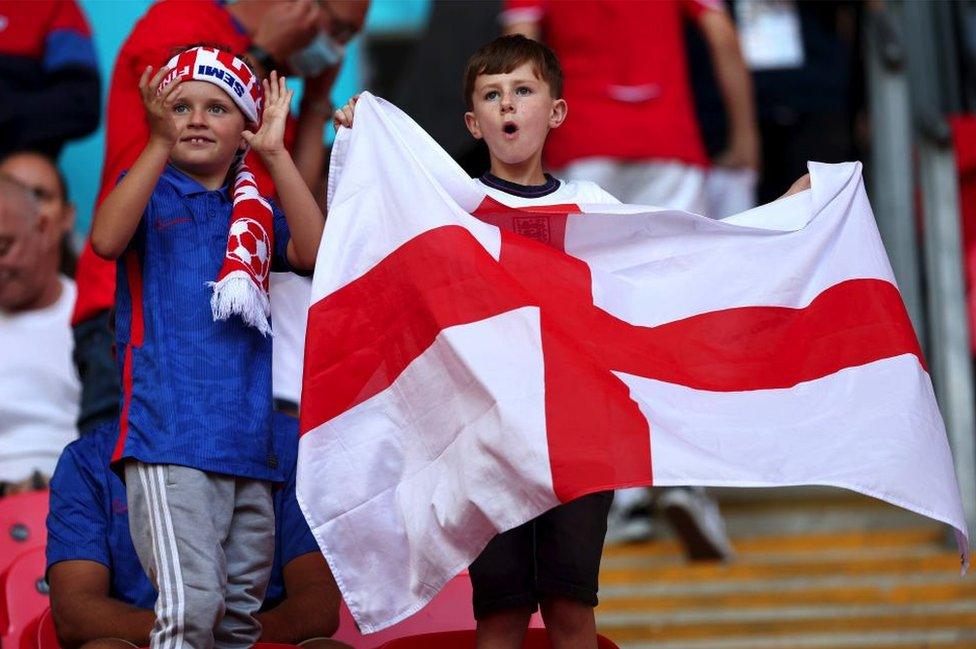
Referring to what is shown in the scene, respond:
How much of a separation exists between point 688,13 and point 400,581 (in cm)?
366

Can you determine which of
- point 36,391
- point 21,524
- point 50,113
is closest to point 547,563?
point 21,524

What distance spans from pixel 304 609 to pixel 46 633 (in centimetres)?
59

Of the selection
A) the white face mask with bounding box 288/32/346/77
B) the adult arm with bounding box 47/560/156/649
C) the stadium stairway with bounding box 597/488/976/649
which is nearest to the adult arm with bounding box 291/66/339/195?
the white face mask with bounding box 288/32/346/77

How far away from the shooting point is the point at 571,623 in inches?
156

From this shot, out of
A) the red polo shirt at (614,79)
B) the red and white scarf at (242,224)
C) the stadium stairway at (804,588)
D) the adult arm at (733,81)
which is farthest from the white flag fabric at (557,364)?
the adult arm at (733,81)

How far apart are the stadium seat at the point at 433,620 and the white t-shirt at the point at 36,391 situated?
1812mm

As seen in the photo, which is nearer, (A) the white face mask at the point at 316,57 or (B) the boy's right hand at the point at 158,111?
(B) the boy's right hand at the point at 158,111

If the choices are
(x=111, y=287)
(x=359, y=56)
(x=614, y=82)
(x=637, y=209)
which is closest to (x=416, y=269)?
(x=637, y=209)

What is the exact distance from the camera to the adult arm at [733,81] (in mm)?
6887

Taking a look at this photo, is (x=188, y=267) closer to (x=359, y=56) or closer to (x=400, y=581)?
(x=400, y=581)

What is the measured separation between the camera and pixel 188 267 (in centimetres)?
402

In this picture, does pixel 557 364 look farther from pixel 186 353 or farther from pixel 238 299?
pixel 186 353

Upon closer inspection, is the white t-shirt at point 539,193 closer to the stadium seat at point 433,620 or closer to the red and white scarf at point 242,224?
the red and white scarf at point 242,224

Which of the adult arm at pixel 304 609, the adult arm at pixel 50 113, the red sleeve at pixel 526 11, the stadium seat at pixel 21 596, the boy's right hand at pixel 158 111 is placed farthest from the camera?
the adult arm at pixel 50 113
